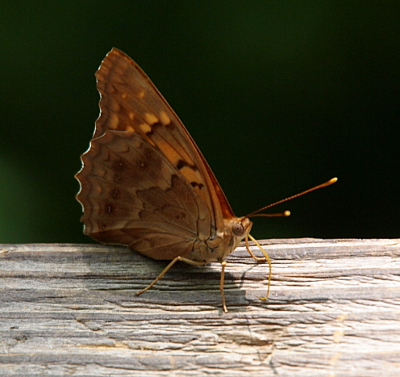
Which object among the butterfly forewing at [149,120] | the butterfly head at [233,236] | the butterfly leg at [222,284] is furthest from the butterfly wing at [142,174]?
the butterfly leg at [222,284]

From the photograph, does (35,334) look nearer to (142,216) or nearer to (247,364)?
(247,364)

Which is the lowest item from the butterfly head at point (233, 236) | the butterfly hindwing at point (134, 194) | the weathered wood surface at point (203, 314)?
the weathered wood surface at point (203, 314)

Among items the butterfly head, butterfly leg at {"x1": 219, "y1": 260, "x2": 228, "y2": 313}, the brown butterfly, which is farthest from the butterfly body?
butterfly leg at {"x1": 219, "y1": 260, "x2": 228, "y2": 313}

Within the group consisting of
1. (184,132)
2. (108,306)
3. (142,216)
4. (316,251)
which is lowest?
(108,306)

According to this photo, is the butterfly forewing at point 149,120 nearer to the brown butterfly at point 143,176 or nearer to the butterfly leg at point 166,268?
the brown butterfly at point 143,176

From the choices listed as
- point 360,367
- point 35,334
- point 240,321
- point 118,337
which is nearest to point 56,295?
point 35,334

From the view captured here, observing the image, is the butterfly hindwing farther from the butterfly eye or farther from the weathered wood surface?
the weathered wood surface

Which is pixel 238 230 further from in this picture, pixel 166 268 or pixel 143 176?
pixel 143 176
